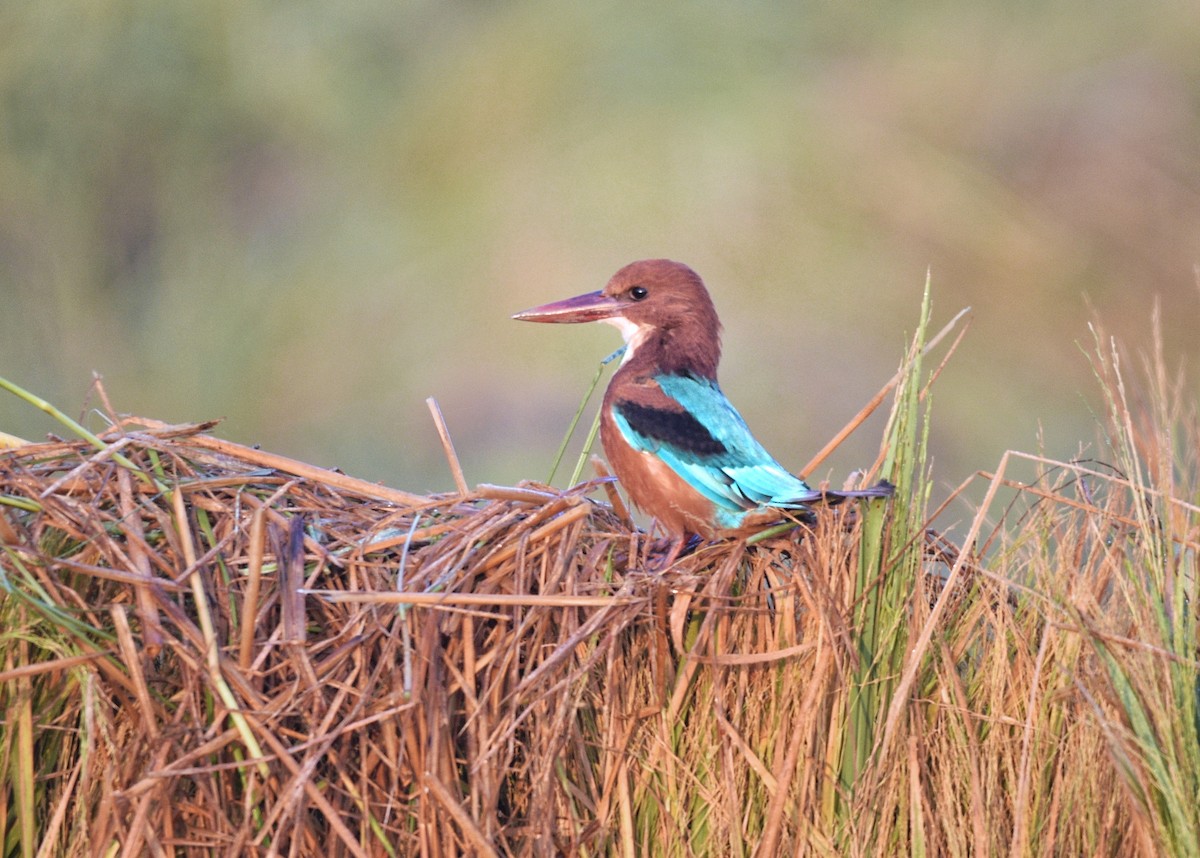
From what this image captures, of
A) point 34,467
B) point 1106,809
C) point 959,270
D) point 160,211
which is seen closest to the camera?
point 1106,809

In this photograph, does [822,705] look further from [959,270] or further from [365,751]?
[959,270]

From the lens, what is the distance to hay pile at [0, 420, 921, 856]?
1.52 m

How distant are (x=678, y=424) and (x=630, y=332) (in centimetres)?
37

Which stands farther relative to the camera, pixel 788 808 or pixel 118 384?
pixel 118 384

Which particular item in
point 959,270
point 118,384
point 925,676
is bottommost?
point 118,384

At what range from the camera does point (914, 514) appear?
168 centimetres

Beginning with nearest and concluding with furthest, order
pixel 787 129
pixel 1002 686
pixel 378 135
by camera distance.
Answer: pixel 1002 686, pixel 787 129, pixel 378 135

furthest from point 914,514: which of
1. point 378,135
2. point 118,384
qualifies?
point 378,135

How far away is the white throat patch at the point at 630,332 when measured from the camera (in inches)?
95.7

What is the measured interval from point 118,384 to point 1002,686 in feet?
25.3

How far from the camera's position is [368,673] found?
1594mm

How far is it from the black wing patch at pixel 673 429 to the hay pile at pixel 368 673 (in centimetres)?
34

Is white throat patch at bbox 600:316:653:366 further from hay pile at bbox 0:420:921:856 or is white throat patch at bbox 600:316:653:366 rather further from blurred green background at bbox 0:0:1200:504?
blurred green background at bbox 0:0:1200:504

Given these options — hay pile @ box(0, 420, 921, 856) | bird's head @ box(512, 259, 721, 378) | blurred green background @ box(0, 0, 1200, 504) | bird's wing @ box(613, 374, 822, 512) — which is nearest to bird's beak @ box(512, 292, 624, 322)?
bird's head @ box(512, 259, 721, 378)
